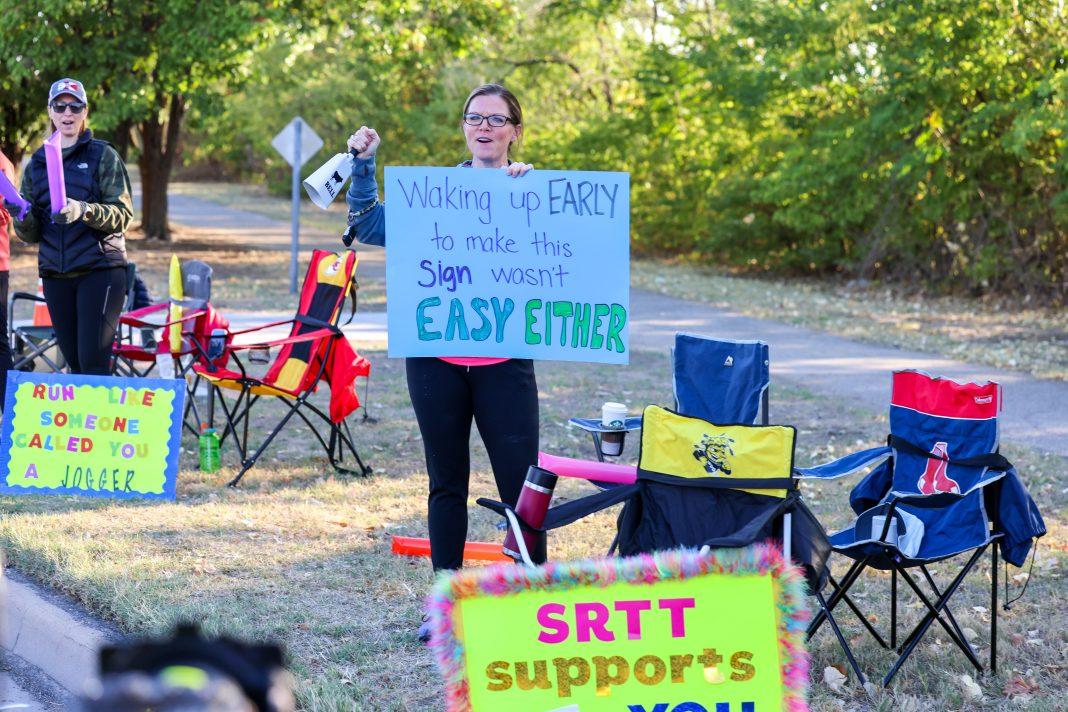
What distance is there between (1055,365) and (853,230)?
961 centimetres

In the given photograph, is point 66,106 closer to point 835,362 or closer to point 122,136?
point 835,362

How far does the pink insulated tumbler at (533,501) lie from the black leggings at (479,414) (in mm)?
196

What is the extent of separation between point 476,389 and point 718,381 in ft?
3.80

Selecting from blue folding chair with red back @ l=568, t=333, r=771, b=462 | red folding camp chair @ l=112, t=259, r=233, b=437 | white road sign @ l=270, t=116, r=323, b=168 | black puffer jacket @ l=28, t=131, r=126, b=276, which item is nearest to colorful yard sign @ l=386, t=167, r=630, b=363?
blue folding chair with red back @ l=568, t=333, r=771, b=462

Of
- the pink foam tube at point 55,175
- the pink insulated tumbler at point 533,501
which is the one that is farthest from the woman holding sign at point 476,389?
the pink foam tube at point 55,175

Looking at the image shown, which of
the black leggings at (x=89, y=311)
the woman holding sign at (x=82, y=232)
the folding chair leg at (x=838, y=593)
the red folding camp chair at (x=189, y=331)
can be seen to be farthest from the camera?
the red folding camp chair at (x=189, y=331)

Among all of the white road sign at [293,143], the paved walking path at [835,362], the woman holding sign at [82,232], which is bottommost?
the paved walking path at [835,362]

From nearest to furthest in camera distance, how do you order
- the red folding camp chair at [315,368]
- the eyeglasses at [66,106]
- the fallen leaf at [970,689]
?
1. the fallen leaf at [970,689]
2. the eyeglasses at [66,106]
3. the red folding camp chair at [315,368]

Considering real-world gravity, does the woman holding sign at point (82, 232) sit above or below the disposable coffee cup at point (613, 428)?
above

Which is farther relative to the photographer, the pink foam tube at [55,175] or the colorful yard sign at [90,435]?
the colorful yard sign at [90,435]

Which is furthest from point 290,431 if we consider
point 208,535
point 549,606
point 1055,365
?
point 1055,365

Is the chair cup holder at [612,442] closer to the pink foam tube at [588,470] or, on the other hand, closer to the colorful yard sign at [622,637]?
the pink foam tube at [588,470]

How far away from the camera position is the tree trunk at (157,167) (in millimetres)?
24344

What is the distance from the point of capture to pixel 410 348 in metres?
4.03
